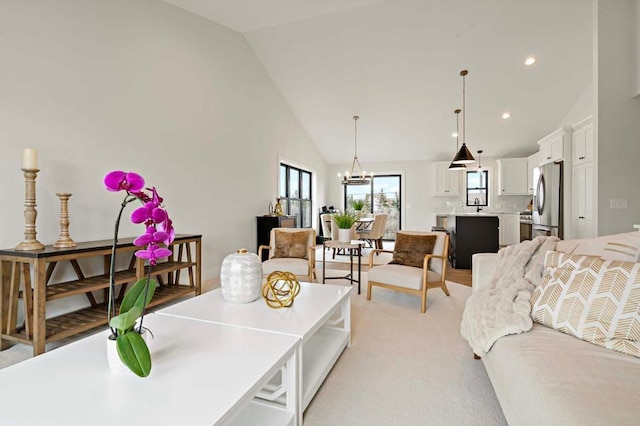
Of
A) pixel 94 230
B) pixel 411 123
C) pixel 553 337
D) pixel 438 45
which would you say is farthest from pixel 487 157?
pixel 94 230

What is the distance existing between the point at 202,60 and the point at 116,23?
45.6 inches

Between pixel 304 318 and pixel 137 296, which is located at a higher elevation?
pixel 137 296

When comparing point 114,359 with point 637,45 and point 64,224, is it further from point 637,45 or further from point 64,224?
point 637,45

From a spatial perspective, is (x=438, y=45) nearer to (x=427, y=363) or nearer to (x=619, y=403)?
(x=427, y=363)

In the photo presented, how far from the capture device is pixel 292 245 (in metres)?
3.86

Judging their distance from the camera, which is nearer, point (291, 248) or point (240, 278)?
point (240, 278)

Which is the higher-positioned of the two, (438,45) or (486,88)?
(438,45)

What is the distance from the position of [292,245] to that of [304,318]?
2215 mm

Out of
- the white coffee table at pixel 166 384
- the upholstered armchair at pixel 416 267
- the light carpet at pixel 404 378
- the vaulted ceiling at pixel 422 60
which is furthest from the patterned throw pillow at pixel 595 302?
the vaulted ceiling at pixel 422 60

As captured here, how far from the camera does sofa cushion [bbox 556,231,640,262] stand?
4.93 feet

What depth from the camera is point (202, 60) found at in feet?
13.4

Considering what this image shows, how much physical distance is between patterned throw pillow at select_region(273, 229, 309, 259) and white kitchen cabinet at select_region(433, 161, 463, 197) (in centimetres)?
545

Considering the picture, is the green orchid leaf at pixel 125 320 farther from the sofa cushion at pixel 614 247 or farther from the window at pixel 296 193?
the window at pixel 296 193

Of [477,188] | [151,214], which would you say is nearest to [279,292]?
[151,214]
